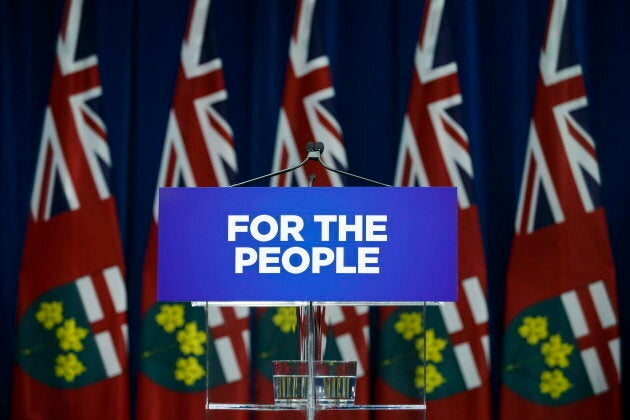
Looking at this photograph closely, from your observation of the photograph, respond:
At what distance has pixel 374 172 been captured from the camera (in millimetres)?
4836

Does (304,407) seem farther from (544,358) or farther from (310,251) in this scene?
(544,358)

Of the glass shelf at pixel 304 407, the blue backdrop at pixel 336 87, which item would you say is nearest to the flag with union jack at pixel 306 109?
the blue backdrop at pixel 336 87

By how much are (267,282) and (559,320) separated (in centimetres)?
243

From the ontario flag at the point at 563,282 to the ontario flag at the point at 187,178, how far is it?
4.45 feet

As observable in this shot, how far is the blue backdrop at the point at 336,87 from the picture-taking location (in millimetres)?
4773

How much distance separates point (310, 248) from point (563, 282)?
7.72 ft

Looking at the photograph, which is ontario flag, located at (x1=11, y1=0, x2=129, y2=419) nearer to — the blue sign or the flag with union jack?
the flag with union jack

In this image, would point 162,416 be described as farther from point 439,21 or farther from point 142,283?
point 439,21

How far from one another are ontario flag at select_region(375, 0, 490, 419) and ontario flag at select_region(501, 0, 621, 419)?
0.49 ft

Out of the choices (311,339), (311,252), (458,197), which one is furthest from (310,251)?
(458,197)

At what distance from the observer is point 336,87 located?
15.9 feet

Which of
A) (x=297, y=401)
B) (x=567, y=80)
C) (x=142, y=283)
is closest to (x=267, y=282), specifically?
(x=297, y=401)

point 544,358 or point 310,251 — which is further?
point 544,358

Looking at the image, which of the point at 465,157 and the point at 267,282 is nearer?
the point at 267,282
